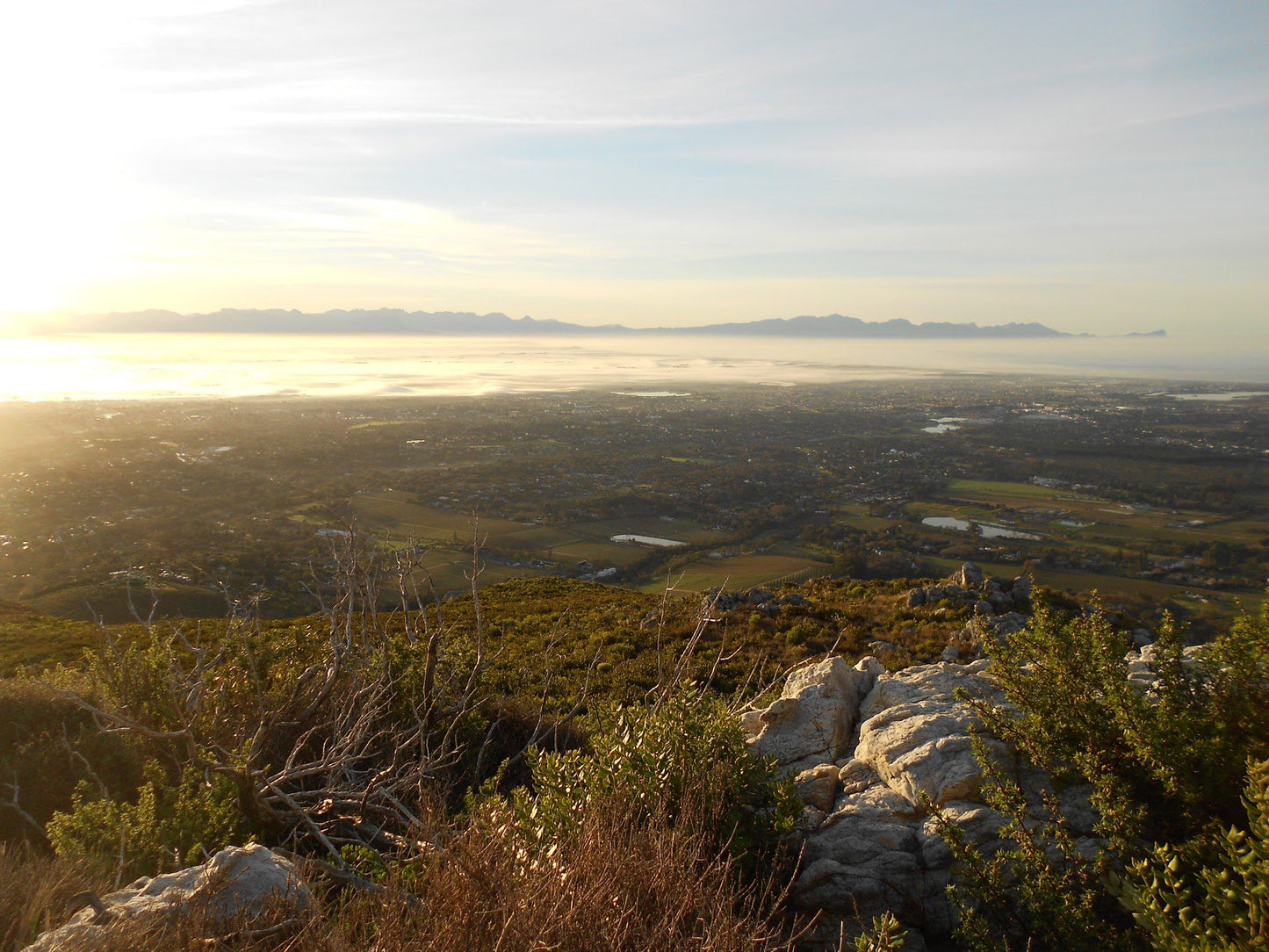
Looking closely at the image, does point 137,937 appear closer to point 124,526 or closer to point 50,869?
point 50,869

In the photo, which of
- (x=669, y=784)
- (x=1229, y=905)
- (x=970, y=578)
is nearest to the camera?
(x=1229, y=905)

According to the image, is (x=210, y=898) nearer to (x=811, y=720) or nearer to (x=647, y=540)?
(x=811, y=720)

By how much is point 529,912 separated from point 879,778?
3.59 meters

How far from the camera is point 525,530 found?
4781 centimetres

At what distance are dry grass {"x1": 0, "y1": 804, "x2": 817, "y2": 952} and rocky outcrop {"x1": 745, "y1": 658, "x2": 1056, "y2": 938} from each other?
2.64 ft

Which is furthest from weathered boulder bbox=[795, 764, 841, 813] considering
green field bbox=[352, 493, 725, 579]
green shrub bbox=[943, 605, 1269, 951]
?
green field bbox=[352, 493, 725, 579]

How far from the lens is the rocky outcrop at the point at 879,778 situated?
12.6 ft

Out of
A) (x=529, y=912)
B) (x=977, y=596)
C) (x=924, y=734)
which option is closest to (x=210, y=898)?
(x=529, y=912)

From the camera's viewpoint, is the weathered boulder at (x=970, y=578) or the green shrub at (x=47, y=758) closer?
the green shrub at (x=47, y=758)

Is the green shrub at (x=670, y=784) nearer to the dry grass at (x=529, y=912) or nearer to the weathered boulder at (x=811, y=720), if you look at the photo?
the dry grass at (x=529, y=912)

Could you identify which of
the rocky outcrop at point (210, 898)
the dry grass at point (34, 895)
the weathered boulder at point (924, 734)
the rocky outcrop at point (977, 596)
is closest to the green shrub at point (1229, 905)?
the weathered boulder at point (924, 734)

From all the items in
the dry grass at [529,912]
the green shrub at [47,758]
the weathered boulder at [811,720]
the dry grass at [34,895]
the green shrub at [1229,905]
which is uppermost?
the green shrub at [1229,905]

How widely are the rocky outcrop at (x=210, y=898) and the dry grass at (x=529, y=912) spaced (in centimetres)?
7

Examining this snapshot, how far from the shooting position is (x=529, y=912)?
2730 mm
